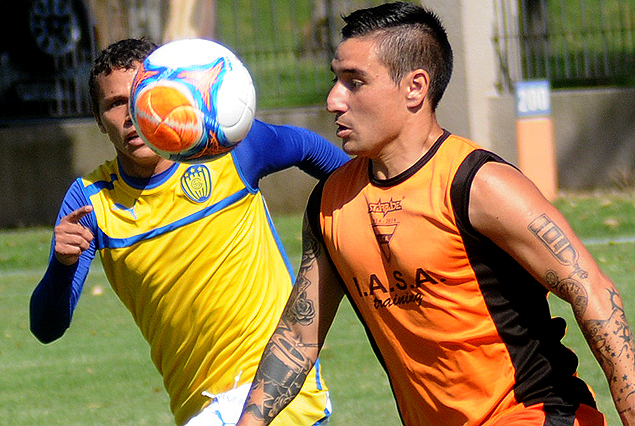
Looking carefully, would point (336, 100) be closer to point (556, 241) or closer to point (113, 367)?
point (556, 241)

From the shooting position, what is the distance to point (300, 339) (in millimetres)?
3516

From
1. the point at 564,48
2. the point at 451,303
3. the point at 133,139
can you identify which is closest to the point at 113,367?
the point at 133,139

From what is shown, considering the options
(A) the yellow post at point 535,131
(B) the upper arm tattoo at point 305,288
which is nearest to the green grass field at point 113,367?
(A) the yellow post at point 535,131

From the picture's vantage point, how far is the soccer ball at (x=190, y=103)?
3.56m

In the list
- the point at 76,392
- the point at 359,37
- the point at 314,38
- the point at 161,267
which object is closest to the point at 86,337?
the point at 76,392

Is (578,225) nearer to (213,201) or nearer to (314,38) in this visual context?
(314,38)

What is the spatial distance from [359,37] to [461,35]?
983 centimetres

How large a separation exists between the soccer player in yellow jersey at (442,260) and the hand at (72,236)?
92 cm

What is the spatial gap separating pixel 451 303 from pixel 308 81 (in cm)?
1131

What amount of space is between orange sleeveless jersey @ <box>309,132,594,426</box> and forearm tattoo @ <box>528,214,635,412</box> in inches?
7.0

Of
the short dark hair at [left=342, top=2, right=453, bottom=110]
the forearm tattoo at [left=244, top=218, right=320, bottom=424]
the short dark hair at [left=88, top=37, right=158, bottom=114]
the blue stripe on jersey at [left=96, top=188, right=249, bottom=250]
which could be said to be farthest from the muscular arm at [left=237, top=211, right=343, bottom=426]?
the short dark hair at [left=88, top=37, right=158, bottom=114]

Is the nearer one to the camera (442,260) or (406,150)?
(442,260)

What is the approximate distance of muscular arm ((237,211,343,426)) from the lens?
3.47 metres

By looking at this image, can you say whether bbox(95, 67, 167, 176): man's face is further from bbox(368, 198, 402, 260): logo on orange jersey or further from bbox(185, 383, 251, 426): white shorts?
bbox(368, 198, 402, 260): logo on orange jersey
